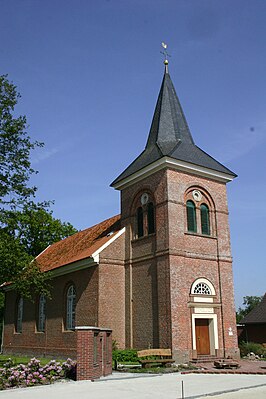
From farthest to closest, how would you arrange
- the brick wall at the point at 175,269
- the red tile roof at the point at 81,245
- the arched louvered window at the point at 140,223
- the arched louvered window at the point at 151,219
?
the red tile roof at the point at 81,245 → the arched louvered window at the point at 140,223 → the arched louvered window at the point at 151,219 → the brick wall at the point at 175,269

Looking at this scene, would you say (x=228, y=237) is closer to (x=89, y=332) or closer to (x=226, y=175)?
(x=226, y=175)

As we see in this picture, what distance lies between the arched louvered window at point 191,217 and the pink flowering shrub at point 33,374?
411 inches

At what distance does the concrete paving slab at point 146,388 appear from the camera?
11227 millimetres

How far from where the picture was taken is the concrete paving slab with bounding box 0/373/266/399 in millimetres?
11227

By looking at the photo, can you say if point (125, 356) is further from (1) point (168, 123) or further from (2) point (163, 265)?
(1) point (168, 123)

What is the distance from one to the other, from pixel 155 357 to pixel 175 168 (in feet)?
31.4

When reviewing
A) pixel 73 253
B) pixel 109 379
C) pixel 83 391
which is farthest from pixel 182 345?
pixel 73 253

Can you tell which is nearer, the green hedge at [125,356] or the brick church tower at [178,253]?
the green hedge at [125,356]

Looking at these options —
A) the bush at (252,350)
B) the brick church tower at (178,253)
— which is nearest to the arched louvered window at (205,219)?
the brick church tower at (178,253)

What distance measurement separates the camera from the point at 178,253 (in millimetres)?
21391

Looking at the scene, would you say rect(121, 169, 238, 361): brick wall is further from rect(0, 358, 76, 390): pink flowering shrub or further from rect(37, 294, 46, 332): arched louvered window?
rect(37, 294, 46, 332): arched louvered window

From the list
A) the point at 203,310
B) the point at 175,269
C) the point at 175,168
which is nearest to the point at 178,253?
the point at 175,269

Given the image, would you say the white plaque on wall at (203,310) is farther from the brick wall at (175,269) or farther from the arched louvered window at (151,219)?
the arched louvered window at (151,219)

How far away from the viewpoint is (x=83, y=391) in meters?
11.9
